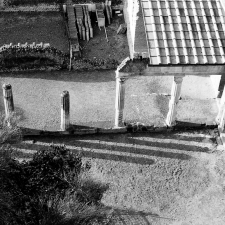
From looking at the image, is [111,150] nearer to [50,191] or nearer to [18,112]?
[50,191]

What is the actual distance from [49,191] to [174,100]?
1018 centimetres

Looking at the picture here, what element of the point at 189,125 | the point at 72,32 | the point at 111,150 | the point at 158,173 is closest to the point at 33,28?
the point at 72,32

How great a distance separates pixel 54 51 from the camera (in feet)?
128

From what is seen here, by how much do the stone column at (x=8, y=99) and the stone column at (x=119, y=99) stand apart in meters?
6.41

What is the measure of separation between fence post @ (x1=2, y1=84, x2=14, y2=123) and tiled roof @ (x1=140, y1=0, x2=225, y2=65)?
8.79 metres

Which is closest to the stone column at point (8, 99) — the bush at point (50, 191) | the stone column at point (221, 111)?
the bush at point (50, 191)

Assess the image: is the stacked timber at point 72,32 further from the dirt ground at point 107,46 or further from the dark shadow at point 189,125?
the dark shadow at point 189,125

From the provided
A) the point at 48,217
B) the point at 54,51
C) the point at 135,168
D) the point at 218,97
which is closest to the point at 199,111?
the point at 218,97

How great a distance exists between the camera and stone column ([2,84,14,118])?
109ft

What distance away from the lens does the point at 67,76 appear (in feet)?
130

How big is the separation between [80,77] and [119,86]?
7.35 m

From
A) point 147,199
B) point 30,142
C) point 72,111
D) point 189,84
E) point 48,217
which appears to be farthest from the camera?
point 189,84

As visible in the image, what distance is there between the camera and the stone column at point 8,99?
3331cm

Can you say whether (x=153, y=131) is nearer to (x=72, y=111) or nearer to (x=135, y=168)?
(x=135, y=168)
